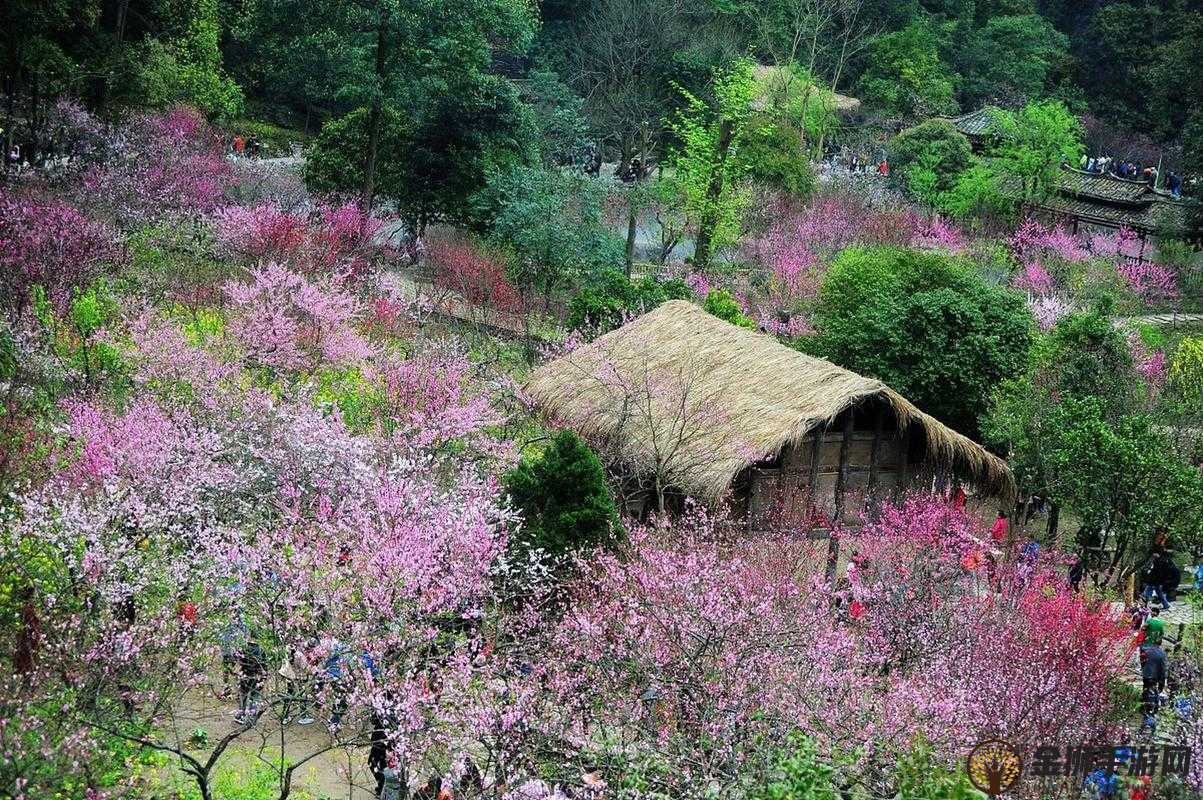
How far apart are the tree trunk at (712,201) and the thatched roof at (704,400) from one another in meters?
12.6

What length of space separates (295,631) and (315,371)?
28.2 feet

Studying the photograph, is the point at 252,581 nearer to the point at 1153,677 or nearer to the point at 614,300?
the point at 1153,677

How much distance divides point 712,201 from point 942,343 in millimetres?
12629

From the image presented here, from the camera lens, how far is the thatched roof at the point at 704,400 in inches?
737

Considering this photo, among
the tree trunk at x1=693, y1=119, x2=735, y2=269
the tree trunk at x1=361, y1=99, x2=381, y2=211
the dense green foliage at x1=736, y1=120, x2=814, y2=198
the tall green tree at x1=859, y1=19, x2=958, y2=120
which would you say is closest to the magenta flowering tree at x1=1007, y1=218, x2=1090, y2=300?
the dense green foliage at x1=736, y1=120, x2=814, y2=198

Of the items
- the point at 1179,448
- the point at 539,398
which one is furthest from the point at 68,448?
the point at 1179,448

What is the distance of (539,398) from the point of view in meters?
22.0

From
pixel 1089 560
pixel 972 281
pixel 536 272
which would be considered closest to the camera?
pixel 1089 560

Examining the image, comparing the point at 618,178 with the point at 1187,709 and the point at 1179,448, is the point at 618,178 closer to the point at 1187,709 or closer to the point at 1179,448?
the point at 1179,448

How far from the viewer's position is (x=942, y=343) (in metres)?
23.8

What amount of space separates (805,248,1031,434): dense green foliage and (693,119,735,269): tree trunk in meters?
10.3

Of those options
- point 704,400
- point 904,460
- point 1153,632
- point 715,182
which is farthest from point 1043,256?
point 1153,632

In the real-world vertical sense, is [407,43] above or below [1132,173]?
above

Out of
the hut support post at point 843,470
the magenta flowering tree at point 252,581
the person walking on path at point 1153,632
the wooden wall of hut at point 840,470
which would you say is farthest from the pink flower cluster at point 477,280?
the person walking on path at point 1153,632
